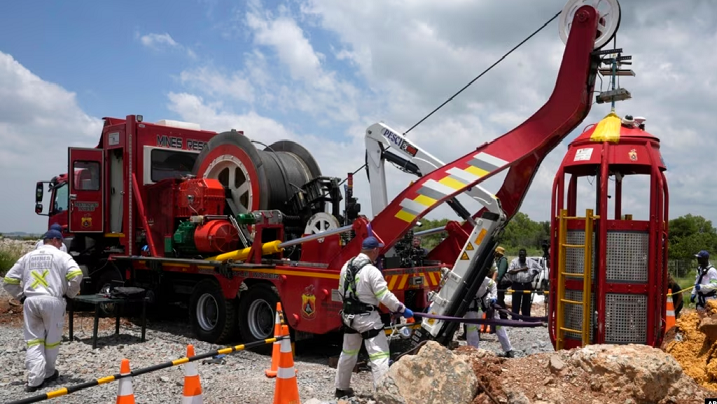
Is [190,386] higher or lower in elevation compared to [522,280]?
lower

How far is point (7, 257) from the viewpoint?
21.0 metres

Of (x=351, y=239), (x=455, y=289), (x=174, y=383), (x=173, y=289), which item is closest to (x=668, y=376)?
(x=455, y=289)

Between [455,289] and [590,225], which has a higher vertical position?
[590,225]

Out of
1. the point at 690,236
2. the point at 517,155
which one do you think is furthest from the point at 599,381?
the point at 690,236

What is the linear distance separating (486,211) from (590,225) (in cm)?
170

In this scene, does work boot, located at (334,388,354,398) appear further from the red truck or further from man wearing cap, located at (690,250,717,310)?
man wearing cap, located at (690,250,717,310)

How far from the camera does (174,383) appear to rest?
23.1 feet

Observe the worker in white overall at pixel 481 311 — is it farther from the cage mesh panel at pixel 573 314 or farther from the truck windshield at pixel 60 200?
the truck windshield at pixel 60 200

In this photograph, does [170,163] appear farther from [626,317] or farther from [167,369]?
[626,317]

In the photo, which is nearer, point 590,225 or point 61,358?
point 590,225

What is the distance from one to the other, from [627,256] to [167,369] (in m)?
5.31

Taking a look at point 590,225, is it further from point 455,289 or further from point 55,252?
point 55,252

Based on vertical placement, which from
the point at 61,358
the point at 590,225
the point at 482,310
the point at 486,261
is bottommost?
the point at 61,358

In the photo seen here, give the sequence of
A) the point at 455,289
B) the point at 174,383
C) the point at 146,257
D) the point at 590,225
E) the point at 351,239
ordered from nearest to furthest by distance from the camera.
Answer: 1. the point at 590,225
2. the point at 174,383
3. the point at 455,289
4. the point at 351,239
5. the point at 146,257
